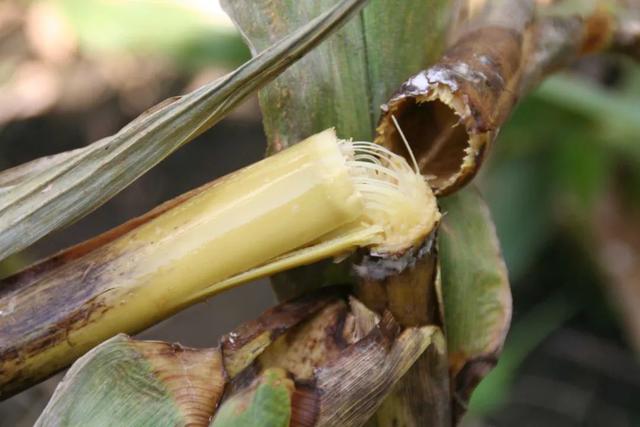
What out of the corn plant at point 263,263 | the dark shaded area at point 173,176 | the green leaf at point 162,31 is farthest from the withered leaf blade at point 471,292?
the dark shaded area at point 173,176

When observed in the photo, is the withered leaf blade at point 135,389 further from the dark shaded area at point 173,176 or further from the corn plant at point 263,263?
the dark shaded area at point 173,176

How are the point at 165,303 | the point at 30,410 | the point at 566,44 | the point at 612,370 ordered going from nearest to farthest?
the point at 165,303
the point at 566,44
the point at 30,410
the point at 612,370

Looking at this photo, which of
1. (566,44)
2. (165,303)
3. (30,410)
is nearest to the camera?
(165,303)

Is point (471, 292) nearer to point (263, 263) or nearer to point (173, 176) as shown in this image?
point (263, 263)

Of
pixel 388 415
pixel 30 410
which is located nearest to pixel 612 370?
pixel 30 410

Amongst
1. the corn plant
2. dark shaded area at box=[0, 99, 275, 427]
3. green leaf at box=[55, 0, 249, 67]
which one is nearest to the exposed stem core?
the corn plant

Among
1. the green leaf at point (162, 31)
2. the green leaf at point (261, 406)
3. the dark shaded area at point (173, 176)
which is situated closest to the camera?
the green leaf at point (261, 406)

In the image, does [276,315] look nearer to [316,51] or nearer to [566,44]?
[316,51]
